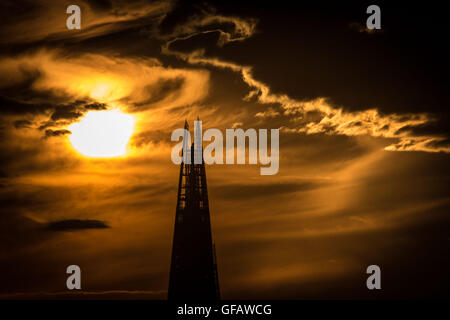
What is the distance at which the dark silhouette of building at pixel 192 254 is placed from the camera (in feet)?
298

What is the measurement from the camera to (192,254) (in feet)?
299

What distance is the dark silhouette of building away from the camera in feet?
298

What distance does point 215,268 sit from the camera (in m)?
92.2

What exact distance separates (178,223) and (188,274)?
8120mm
